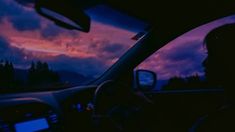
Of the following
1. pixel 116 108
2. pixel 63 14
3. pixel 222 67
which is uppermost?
pixel 63 14

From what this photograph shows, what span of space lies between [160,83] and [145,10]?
3.50 ft

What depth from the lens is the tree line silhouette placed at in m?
3.58

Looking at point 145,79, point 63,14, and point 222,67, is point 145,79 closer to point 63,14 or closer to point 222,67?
point 63,14

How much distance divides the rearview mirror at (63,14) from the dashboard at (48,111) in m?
0.83

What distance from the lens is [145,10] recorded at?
509 cm

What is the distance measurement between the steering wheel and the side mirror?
1.74 ft

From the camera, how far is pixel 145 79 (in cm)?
484

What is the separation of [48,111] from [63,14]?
1171 millimetres

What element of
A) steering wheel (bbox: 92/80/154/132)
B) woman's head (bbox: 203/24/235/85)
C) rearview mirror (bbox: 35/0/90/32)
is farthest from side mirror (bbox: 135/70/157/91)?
woman's head (bbox: 203/24/235/85)

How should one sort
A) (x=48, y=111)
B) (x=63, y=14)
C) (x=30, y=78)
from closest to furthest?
1. (x=63, y=14)
2. (x=48, y=111)
3. (x=30, y=78)

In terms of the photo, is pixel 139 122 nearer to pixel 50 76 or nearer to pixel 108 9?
pixel 50 76

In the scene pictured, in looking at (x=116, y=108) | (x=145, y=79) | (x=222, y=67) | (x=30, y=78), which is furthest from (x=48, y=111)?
(x=222, y=67)

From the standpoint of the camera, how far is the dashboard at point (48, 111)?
3268 mm

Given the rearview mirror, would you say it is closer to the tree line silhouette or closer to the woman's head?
the tree line silhouette
